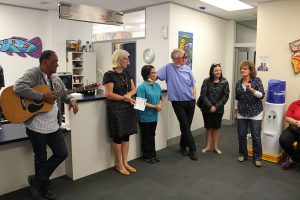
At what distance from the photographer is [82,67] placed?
6.40 meters

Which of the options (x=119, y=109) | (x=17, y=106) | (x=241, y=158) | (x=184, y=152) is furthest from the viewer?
(x=184, y=152)

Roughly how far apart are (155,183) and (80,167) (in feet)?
3.05

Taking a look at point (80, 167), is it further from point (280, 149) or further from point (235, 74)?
point (235, 74)

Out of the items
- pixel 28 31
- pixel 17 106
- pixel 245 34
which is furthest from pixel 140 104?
pixel 245 34

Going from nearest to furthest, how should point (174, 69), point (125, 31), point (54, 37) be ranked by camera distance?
point (174, 69), point (125, 31), point (54, 37)

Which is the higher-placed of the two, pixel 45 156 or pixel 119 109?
pixel 119 109

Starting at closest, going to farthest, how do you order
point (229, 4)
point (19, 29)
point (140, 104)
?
point (140, 104) < point (229, 4) < point (19, 29)

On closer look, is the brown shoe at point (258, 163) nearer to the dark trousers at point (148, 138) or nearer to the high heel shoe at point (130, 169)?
the dark trousers at point (148, 138)

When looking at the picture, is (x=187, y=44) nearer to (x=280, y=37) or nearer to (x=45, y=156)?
(x=280, y=37)

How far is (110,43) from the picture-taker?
20.0 feet

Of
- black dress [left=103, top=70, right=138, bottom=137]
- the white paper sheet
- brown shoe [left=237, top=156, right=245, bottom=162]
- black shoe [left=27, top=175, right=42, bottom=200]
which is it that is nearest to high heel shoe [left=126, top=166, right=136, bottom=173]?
black dress [left=103, top=70, right=138, bottom=137]

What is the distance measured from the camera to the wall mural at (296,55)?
4075mm

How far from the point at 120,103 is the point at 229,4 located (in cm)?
287

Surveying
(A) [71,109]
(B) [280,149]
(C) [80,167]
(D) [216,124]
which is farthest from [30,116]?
(B) [280,149]
